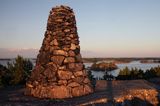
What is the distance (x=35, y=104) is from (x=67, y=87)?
160 centimetres

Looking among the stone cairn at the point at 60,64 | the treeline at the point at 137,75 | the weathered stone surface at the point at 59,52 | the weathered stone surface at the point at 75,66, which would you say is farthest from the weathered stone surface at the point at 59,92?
the treeline at the point at 137,75

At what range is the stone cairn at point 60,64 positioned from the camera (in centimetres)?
973

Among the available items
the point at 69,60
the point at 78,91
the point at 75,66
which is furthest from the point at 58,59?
the point at 78,91

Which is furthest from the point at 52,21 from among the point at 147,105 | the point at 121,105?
the point at 147,105

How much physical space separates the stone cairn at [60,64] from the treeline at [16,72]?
487 cm

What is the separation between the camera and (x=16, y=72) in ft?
50.5

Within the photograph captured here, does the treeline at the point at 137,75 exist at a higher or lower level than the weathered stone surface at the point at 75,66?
lower

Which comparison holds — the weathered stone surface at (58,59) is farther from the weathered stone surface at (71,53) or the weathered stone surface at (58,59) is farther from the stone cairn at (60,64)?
the weathered stone surface at (71,53)

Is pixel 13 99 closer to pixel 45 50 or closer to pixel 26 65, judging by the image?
pixel 45 50

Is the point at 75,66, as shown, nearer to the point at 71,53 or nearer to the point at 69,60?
the point at 69,60

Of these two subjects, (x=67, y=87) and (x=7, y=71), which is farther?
(x=7, y=71)

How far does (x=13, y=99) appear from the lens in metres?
9.35

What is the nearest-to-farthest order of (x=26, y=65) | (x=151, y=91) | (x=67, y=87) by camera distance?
(x=67, y=87) < (x=151, y=91) < (x=26, y=65)

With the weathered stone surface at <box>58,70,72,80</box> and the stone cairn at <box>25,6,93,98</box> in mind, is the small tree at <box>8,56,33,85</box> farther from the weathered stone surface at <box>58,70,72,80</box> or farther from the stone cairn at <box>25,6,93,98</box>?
the weathered stone surface at <box>58,70,72,80</box>
